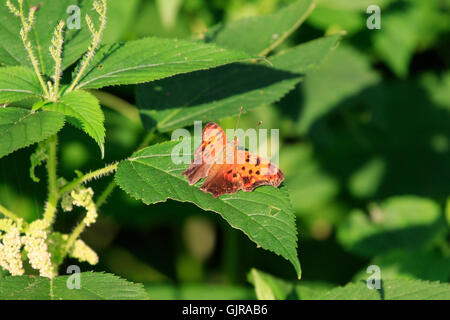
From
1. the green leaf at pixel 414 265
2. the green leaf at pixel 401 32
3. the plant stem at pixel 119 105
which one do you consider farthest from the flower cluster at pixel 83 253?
the green leaf at pixel 401 32

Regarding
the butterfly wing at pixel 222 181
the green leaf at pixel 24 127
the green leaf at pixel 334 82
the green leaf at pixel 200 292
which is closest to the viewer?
the green leaf at pixel 24 127

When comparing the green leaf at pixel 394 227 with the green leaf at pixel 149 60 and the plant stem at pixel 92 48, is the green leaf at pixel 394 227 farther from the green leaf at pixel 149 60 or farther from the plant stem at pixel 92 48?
the plant stem at pixel 92 48

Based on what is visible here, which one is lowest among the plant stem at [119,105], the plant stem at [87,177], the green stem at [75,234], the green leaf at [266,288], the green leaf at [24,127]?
the green leaf at [266,288]

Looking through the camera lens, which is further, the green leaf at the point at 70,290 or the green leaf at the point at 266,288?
the green leaf at the point at 266,288

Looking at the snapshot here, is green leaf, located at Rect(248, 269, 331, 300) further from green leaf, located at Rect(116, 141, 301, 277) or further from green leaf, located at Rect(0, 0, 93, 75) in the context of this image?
green leaf, located at Rect(0, 0, 93, 75)

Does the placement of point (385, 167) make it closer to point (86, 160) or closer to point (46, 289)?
point (86, 160)

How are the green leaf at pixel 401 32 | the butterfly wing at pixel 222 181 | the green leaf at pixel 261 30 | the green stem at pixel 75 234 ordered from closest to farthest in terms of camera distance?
the butterfly wing at pixel 222 181 < the green stem at pixel 75 234 < the green leaf at pixel 261 30 < the green leaf at pixel 401 32
